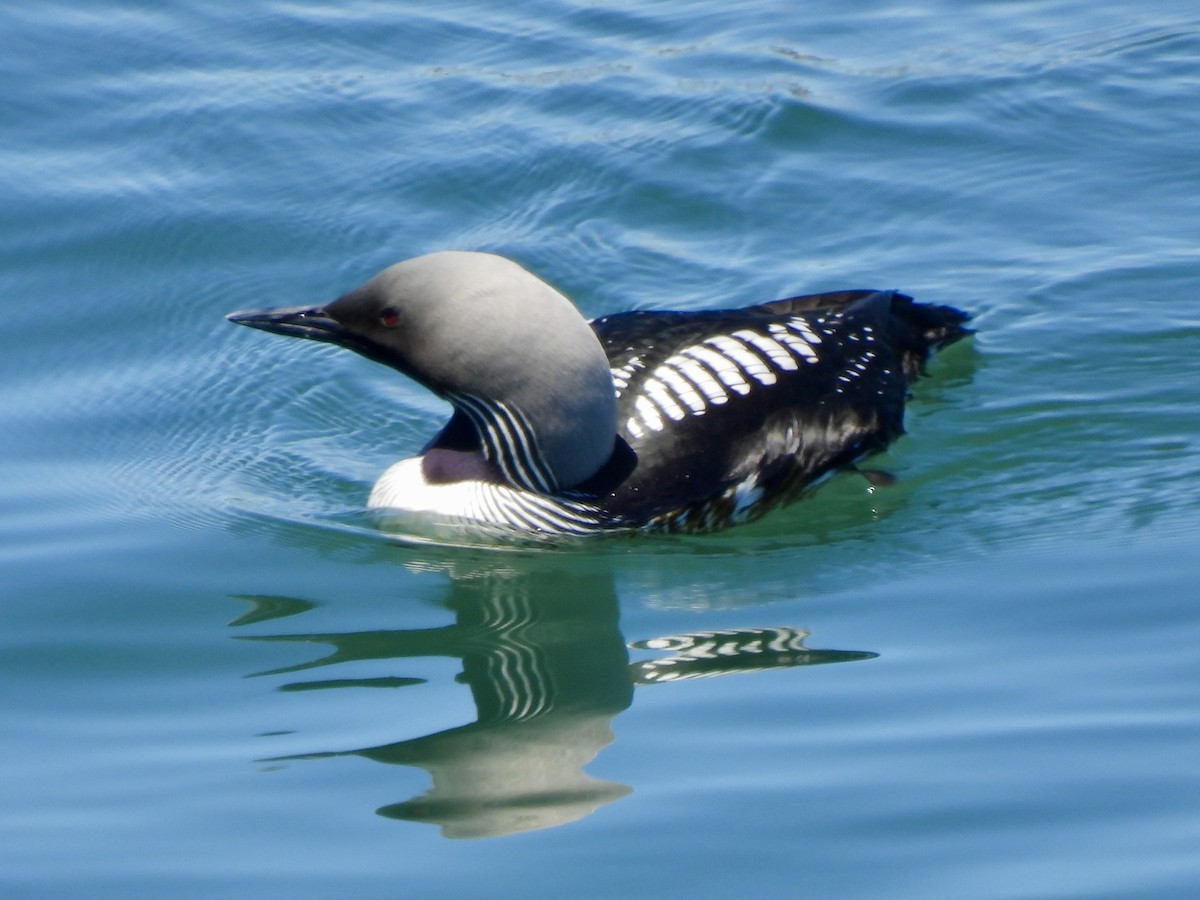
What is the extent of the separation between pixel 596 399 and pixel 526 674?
1.05 meters

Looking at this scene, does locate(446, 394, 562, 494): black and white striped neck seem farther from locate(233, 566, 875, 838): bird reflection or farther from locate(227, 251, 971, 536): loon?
locate(233, 566, 875, 838): bird reflection

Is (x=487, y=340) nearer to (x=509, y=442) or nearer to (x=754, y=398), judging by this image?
(x=509, y=442)

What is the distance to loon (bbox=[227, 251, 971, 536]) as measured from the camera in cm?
525

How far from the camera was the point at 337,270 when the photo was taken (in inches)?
306

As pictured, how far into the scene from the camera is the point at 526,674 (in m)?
4.62

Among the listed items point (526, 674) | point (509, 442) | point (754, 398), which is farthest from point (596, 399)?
point (526, 674)

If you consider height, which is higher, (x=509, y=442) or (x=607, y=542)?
(x=509, y=442)

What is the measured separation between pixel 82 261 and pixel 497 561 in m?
3.20

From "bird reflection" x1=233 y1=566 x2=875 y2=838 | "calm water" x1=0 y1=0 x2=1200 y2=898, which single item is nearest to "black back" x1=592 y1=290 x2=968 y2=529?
"calm water" x1=0 y1=0 x2=1200 y2=898

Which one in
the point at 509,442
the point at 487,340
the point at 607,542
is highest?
the point at 487,340

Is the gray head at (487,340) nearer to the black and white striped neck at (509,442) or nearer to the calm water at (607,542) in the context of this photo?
the black and white striped neck at (509,442)

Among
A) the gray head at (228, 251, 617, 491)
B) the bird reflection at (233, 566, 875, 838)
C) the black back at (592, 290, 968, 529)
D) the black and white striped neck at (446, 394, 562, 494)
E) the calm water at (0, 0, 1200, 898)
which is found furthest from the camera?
the black back at (592, 290, 968, 529)

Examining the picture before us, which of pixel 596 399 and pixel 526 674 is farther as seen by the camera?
pixel 596 399

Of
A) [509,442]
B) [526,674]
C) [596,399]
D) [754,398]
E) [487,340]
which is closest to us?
[526,674]
